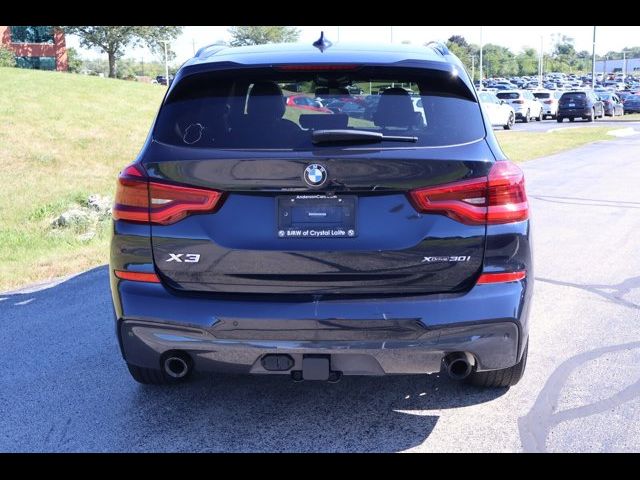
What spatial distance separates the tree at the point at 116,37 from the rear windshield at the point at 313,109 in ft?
215

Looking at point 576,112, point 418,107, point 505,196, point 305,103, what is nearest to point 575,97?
point 576,112

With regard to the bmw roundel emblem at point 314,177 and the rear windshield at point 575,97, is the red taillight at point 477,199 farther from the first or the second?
the rear windshield at point 575,97

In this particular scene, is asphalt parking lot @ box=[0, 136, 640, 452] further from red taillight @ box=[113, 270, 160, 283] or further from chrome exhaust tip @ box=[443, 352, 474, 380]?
red taillight @ box=[113, 270, 160, 283]

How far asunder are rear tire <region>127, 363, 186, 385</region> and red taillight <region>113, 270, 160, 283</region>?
2.68ft

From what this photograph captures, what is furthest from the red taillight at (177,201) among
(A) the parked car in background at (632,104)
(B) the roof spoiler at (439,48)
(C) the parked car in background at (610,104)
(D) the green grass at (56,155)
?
(A) the parked car in background at (632,104)

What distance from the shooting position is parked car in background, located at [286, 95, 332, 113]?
3.97 metres

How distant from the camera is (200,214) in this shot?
352cm

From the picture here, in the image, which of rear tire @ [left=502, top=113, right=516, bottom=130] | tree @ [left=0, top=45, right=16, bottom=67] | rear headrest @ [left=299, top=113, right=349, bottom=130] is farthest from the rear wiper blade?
tree @ [left=0, top=45, right=16, bottom=67]

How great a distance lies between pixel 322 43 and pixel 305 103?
404 millimetres

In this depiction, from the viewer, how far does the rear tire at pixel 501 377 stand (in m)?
4.18

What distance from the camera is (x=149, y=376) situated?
438 centimetres
